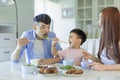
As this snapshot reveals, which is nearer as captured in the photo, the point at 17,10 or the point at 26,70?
the point at 26,70

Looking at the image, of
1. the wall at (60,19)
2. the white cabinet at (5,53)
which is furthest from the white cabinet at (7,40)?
the wall at (60,19)

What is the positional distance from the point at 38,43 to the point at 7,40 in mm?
1096

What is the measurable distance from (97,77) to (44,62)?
0.56 meters

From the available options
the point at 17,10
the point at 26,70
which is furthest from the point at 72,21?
the point at 26,70

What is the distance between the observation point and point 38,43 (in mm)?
1804

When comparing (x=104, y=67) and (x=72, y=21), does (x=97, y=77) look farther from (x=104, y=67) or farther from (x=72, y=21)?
(x=72, y=21)

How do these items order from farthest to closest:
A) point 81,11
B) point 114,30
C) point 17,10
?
point 81,11 → point 17,10 → point 114,30

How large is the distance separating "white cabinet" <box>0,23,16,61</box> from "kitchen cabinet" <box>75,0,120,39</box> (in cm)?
161

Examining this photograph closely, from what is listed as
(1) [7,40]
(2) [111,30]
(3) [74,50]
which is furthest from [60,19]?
(2) [111,30]

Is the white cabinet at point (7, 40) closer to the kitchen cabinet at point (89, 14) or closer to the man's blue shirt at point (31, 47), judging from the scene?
the man's blue shirt at point (31, 47)

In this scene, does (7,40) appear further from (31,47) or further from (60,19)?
(60,19)

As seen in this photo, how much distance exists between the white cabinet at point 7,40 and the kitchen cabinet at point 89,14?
1.61 metres

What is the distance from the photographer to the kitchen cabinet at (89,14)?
157 inches

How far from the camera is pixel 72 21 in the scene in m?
4.22
